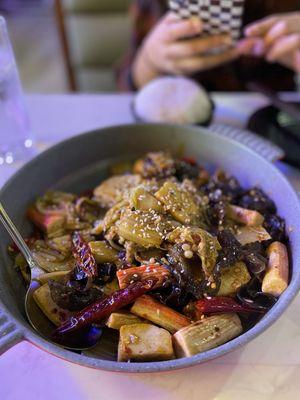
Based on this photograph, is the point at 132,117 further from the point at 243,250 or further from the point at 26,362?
the point at 26,362

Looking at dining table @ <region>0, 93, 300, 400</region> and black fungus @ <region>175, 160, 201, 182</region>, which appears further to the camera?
black fungus @ <region>175, 160, 201, 182</region>

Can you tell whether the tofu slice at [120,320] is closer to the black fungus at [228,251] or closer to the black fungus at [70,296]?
the black fungus at [70,296]

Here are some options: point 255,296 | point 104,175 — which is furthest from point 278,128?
point 255,296

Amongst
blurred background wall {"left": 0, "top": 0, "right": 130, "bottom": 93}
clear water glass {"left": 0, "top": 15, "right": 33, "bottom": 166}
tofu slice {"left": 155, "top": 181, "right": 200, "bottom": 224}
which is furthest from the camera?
blurred background wall {"left": 0, "top": 0, "right": 130, "bottom": 93}

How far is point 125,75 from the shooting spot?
6.04ft

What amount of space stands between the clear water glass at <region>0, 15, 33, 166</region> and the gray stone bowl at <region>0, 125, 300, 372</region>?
0.77 feet

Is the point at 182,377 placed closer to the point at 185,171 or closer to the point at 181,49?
the point at 185,171

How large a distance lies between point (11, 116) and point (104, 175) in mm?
348

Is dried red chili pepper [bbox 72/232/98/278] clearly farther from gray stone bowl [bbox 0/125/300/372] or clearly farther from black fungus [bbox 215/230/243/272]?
black fungus [bbox 215/230/243/272]

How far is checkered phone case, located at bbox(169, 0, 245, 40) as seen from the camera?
122 centimetres

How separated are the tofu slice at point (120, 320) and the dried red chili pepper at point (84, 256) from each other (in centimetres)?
10

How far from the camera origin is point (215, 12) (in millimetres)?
1248

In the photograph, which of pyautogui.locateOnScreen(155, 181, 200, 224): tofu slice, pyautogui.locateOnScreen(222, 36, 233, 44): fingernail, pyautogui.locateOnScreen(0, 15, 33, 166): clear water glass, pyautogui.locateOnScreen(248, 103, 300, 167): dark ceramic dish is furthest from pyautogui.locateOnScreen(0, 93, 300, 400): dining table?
pyautogui.locateOnScreen(222, 36, 233, 44): fingernail

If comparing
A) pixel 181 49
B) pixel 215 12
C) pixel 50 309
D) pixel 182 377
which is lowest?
pixel 182 377
